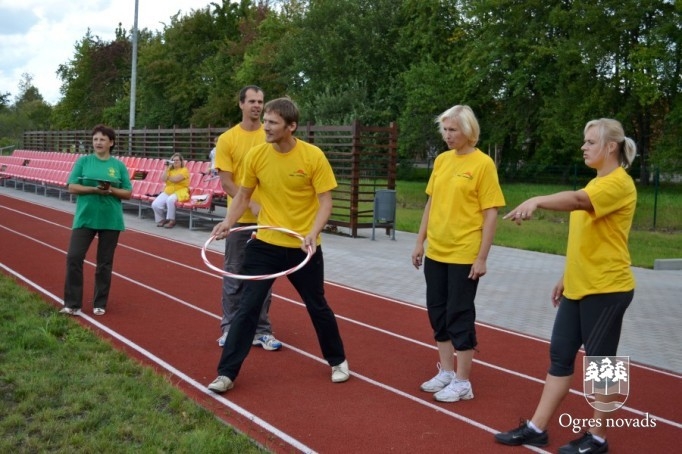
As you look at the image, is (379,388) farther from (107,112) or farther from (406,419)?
(107,112)

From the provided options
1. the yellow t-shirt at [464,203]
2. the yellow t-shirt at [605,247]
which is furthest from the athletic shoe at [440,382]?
the yellow t-shirt at [605,247]

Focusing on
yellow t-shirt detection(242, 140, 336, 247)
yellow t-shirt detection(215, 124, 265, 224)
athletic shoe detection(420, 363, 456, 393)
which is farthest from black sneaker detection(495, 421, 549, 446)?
yellow t-shirt detection(215, 124, 265, 224)

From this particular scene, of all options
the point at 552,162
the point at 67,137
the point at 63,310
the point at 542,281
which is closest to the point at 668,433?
the point at 63,310

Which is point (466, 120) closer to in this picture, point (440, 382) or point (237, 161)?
point (440, 382)

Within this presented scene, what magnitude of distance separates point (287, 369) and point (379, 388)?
0.85 metres

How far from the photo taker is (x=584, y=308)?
15.1 ft

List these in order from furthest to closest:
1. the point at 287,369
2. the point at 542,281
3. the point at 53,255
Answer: the point at 53,255
the point at 542,281
the point at 287,369

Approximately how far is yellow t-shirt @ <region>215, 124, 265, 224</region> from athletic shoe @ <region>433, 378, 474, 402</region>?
7.12 ft

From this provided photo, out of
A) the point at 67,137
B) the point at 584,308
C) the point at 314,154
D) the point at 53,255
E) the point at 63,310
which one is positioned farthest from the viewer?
the point at 67,137

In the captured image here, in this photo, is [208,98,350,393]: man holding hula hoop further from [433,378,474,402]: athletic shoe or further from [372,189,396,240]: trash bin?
[372,189,396,240]: trash bin

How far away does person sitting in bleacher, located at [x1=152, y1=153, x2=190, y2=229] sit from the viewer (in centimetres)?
1834

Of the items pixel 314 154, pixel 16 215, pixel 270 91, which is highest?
pixel 270 91

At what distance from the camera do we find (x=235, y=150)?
6.88 meters

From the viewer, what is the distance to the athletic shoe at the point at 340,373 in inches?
244
